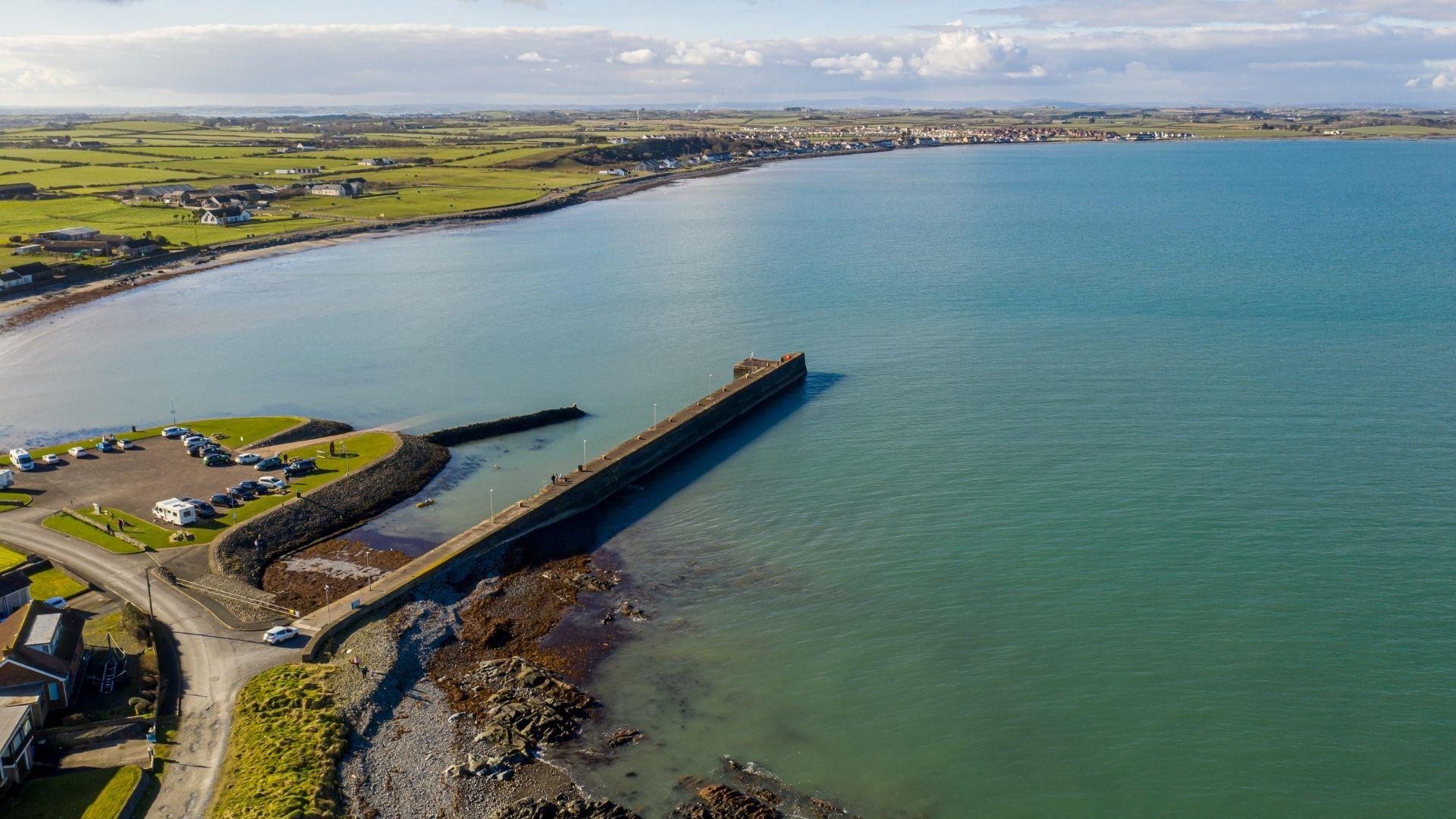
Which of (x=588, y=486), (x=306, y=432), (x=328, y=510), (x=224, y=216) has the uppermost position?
(x=224, y=216)

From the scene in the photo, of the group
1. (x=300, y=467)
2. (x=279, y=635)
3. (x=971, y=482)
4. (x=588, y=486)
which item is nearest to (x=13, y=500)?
(x=300, y=467)

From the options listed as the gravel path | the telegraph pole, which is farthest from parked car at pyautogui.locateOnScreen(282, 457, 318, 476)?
the gravel path

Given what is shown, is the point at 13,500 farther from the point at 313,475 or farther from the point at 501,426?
the point at 501,426

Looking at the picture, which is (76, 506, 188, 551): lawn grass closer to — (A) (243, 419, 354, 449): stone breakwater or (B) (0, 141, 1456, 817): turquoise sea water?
(B) (0, 141, 1456, 817): turquoise sea water

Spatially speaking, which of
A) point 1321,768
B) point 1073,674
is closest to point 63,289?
point 1073,674

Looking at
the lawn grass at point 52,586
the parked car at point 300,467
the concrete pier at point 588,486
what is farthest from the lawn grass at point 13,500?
the concrete pier at point 588,486

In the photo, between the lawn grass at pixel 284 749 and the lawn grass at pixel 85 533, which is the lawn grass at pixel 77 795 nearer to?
the lawn grass at pixel 284 749
